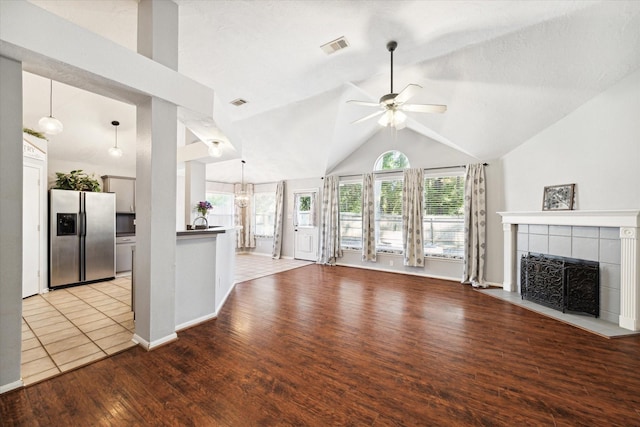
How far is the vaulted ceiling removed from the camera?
99.7 inches

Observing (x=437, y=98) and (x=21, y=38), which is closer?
(x=21, y=38)

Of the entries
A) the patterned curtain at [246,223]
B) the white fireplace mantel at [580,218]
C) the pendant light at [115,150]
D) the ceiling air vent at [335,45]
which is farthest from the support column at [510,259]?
the pendant light at [115,150]

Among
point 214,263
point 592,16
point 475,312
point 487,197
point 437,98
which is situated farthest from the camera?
point 487,197

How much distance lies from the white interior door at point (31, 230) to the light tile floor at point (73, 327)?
0.86 feet

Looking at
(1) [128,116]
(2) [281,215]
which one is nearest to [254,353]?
(1) [128,116]

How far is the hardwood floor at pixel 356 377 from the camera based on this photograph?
64.6 inches

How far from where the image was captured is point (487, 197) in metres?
5.04

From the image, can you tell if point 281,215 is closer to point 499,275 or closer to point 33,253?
point 33,253

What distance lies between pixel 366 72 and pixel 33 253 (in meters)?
6.00

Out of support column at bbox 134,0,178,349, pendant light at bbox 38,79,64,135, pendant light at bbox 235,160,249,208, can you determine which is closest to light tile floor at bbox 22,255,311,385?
support column at bbox 134,0,178,349

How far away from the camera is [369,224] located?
6.30 meters

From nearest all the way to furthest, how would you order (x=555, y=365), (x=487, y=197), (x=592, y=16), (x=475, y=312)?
(x=555, y=365) < (x=592, y=16) < (x=475, y=312) < (x=487, y=197)

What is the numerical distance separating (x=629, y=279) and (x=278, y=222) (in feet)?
23.4

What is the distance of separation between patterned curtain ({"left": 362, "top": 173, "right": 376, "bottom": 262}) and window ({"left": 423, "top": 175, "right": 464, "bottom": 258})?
1.22 metres
